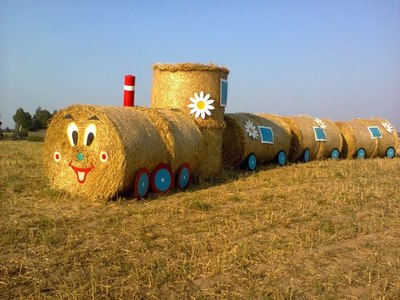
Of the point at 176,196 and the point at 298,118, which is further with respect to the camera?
the point at 298,118

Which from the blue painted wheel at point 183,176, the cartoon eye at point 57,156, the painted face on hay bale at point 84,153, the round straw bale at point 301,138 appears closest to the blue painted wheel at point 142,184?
the painted face on hay bale at point 84,153

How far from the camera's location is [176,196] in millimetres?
7516

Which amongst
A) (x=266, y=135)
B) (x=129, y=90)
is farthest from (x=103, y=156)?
(x=266, y=135)

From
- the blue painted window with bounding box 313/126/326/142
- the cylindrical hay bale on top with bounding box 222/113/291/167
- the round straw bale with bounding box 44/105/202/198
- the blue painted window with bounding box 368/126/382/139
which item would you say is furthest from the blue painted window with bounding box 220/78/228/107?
the blue painted window with bounding box 368/126/382/139

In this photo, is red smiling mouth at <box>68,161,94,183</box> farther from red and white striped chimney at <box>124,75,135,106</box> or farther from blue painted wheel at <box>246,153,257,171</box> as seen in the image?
blue painted wheel at <box>246,153,257,171</box>

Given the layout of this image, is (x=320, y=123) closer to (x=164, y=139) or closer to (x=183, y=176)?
(x=183, y=176)

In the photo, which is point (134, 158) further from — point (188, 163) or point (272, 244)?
point (272, 244)

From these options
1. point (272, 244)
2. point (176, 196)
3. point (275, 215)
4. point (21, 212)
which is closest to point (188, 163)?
point (176, 196)

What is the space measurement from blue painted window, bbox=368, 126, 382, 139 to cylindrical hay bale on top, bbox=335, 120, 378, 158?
14 cm

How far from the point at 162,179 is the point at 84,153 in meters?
1.39

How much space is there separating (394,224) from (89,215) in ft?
13.0

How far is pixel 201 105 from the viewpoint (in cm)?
918

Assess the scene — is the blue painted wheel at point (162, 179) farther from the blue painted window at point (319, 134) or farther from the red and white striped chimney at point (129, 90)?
the blue painted window at point (319, 134)

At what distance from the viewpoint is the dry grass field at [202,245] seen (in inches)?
140
